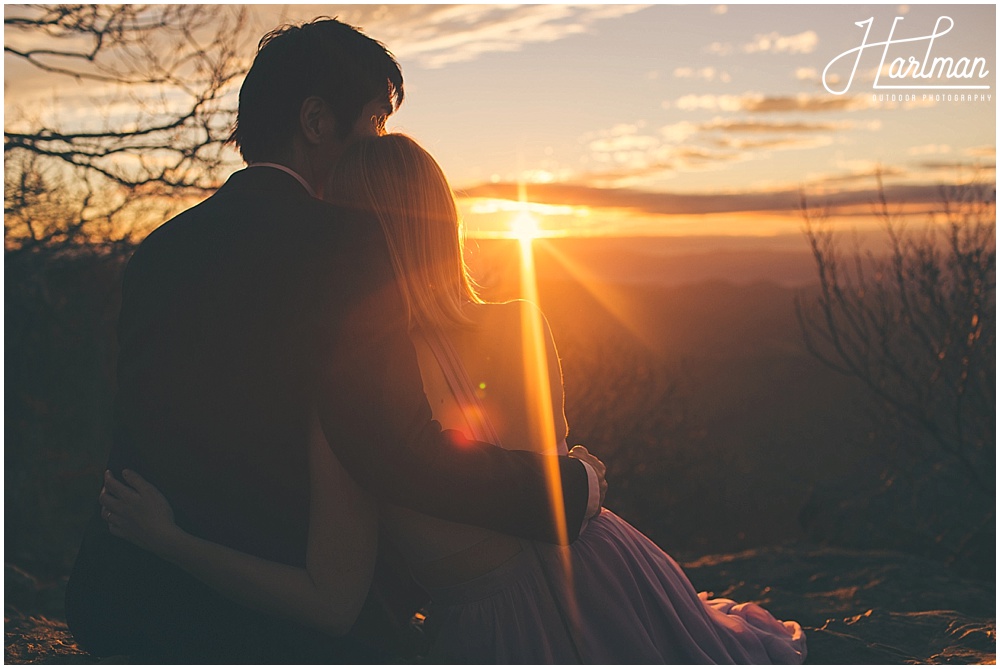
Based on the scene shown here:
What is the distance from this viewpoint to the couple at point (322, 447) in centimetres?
189

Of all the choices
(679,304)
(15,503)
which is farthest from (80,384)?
(679,304)

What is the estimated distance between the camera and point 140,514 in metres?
1.91

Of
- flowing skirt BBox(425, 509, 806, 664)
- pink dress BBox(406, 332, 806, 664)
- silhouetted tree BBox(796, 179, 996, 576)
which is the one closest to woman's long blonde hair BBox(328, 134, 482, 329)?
pink dress BBox(406, 332, 806, 664)

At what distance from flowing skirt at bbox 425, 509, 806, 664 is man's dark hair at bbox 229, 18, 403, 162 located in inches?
52.3

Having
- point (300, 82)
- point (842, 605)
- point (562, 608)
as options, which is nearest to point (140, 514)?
point (562, 608)

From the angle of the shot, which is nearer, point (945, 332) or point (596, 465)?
point (596, 465)

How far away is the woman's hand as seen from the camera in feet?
6.23

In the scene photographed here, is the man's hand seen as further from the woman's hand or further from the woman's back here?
the woman's hand

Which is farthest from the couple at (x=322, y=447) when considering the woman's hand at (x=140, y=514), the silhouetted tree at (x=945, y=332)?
the silhouetted tree at (x=945, y=332)

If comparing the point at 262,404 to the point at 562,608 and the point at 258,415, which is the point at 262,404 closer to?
the point at 258,415

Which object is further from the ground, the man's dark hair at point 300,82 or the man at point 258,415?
the man's dark hair at point 300,82

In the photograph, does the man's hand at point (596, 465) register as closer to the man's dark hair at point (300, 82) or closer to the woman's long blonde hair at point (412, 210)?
the woman's long blonde hair at point (412, 210)

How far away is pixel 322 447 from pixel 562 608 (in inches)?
31.5

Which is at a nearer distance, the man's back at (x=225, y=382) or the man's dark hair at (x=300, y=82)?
the man's back at (x=225, y=382)
